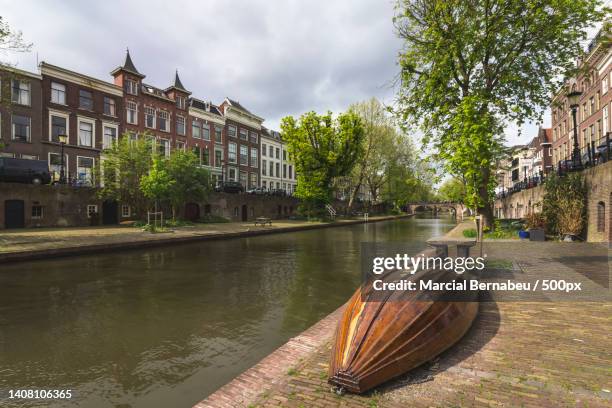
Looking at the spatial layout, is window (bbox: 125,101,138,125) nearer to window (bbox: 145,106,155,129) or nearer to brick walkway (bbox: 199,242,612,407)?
window (bbox: 145,106,155,129)

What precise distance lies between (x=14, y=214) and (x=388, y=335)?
2739 centimetres

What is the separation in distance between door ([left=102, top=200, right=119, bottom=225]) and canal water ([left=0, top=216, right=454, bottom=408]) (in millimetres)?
16262

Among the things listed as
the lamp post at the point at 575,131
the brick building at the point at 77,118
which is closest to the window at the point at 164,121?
the brick building at the point at 77,118

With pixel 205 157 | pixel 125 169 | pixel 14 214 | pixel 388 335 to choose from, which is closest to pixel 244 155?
pixel 205 157

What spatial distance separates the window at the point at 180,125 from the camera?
120 ft

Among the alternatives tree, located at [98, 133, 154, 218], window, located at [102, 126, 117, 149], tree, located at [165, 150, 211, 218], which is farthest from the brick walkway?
window, located at [102, 126, 117, 149]

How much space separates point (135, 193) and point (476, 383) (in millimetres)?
26171

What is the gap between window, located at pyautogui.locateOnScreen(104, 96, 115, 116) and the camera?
30.4 meters

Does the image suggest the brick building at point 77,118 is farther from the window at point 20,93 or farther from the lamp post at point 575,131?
the lamp post at point 575,131

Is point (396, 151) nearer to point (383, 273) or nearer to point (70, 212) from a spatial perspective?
point (70, 212)

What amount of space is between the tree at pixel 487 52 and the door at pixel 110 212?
24509 millimetres

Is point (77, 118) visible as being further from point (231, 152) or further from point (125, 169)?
point (231, 152)

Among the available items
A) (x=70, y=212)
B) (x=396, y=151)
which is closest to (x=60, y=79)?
(x=70, y=212)

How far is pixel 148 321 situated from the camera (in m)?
5.64
